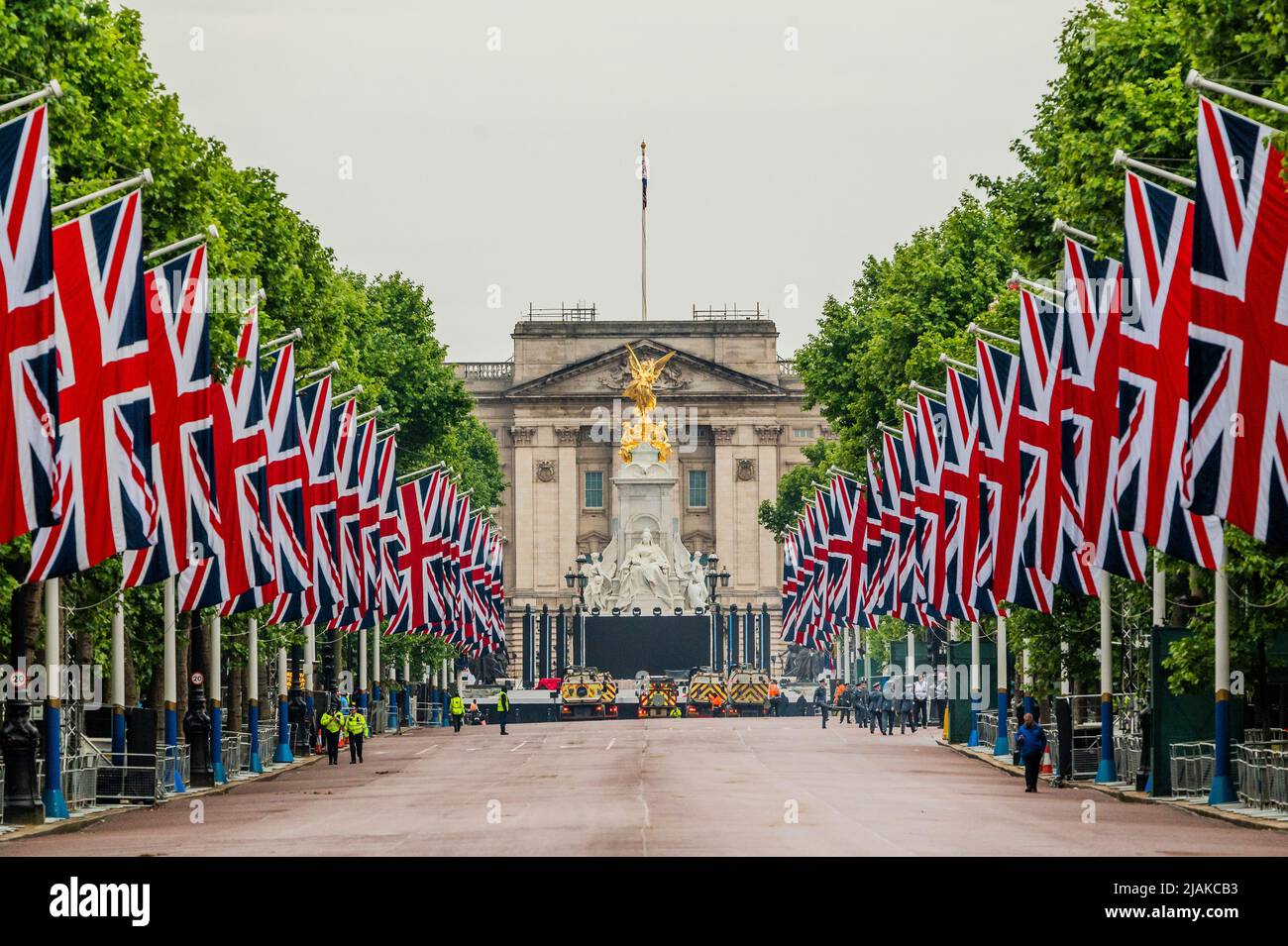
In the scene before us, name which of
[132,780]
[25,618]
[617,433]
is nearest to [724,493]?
[617,433]

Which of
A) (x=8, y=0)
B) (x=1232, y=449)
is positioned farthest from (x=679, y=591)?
(x=1232, y=449)

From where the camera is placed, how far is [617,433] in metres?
181

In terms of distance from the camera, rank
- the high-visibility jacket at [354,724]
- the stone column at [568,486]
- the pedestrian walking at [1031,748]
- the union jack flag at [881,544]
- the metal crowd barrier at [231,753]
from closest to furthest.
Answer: the pedestrian walking at [1031,748], the metal crowd barrier at [231,753], the union jack flag at [881,544], the high-visibility jacket at [354,724], the stone column at [568,486]

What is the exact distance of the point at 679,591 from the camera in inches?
5300

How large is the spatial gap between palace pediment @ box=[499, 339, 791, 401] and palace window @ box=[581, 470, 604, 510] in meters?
6.43

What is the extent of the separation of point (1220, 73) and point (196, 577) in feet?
63.0

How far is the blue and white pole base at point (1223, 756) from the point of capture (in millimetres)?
40188

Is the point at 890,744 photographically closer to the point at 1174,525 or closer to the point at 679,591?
the point at 1174,525

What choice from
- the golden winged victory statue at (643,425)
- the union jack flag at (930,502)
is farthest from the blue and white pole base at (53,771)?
the golden winged victory statue at (643,425)

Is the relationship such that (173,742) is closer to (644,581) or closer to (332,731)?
(332,731)

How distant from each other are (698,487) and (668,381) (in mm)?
8814

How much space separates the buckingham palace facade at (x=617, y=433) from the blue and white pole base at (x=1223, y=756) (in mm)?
137417

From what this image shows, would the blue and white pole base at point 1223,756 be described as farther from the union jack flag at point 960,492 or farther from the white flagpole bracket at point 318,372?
the white flagpole bracket at point 318,372

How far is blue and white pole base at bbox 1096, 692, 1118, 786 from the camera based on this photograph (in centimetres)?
4788
